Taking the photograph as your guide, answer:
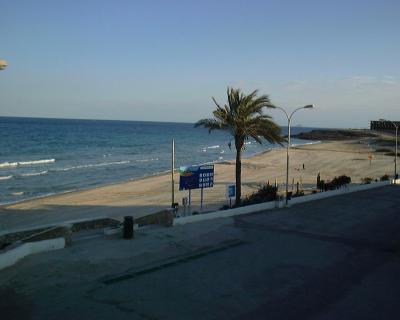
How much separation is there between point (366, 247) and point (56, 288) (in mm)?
9871

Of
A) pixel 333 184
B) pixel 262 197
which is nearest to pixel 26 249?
pixel 262 197

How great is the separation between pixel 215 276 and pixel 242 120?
13348 mm

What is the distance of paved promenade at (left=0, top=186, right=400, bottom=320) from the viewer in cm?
925

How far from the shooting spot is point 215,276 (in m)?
11.4

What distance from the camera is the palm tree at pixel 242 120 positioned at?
23828mm

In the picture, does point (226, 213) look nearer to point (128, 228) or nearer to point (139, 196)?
point (128, 228)

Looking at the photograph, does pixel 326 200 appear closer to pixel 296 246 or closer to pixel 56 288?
pixel 296 246

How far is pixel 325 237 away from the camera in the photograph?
53.7 feet

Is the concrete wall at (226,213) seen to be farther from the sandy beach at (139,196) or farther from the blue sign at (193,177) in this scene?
the sandy beach at (139,196)

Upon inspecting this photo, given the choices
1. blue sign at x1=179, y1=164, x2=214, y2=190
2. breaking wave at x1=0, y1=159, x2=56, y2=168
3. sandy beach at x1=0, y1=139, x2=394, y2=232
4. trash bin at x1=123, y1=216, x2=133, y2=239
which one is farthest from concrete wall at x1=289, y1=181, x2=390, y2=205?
breaking wave at x1=0, y1=159, x2=56, y2=168

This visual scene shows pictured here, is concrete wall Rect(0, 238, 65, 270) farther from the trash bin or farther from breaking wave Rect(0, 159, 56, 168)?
breaking wave Rect(0, 159, 56, 168)

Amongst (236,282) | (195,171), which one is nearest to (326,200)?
(195,171)

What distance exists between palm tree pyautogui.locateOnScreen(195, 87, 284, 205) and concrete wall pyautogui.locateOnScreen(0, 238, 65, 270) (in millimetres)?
12109

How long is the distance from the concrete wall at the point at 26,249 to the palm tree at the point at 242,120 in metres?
12.1
